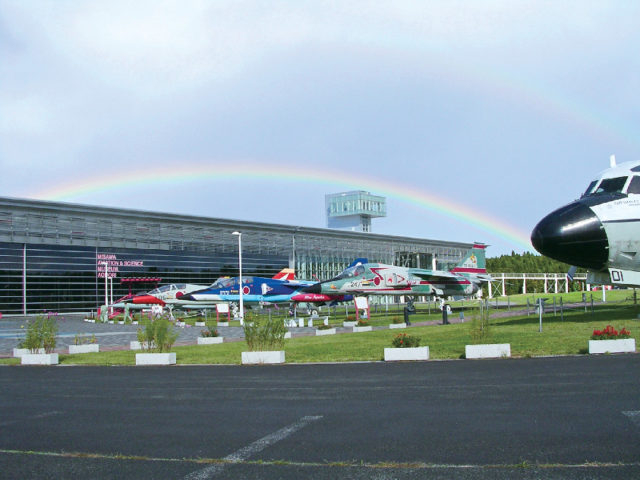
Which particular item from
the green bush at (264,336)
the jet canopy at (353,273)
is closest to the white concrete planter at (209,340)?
the green bush at (264,336)

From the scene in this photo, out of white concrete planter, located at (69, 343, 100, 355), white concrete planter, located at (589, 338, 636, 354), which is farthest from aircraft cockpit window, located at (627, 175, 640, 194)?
white concrete planter, located at (69, 343, 100, 355)

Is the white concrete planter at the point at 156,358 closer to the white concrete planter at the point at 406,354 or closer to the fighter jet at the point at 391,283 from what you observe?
the white concrete planter at the point at 406,354

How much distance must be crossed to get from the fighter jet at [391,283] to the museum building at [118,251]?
3003 cm

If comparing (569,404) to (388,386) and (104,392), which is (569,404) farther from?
(104,392)

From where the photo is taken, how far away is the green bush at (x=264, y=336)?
2005 centimetres

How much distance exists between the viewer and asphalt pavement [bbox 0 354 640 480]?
6.51 m

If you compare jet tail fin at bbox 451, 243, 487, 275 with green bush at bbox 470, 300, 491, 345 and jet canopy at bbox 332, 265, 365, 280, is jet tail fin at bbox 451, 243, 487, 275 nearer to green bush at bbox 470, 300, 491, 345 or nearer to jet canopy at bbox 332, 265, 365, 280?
jet canopy at bbox 332, 265, 365, 280

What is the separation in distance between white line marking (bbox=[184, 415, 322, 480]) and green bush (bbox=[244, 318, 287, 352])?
1069cm

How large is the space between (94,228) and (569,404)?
70913 mm

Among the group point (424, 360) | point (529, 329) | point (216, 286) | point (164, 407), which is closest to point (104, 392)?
point (164, 407)

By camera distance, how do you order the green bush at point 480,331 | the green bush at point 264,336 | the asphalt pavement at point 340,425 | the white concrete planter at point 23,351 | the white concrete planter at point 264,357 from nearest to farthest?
the asphalt pavement at point 340,425
the green bush at point 480,331
the white concrete planter at point 264,357
the green bush at point 264,336
the white concrete planter at point 23,351

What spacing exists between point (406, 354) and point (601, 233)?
6799mm

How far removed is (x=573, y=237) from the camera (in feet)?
60.6

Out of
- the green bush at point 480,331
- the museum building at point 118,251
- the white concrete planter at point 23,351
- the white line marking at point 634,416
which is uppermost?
the museum building at point 118,251
